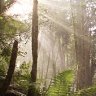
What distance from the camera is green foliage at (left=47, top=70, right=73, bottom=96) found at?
7164 millimetres

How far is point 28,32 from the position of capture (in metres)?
20.5

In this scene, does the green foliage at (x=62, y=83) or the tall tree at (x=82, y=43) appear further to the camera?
the tall tree at (x=82, y=43)

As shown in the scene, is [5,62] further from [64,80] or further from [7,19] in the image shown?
[64,80]

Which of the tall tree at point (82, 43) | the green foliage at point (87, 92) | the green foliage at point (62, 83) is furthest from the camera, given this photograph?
the tall tree at point (82, 43)

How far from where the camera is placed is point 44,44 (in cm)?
5628

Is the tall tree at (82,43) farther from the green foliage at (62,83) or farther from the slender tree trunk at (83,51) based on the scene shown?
the green foliage at (62,83)

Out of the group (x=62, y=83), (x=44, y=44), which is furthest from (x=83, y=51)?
(x=44, y=44)

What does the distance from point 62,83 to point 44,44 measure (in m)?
49.1

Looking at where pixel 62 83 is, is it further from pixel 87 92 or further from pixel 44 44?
pixel 44 44

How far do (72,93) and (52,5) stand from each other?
104ft

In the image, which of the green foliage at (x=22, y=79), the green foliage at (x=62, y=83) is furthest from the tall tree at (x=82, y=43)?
the green foliage at (x=62, y=83)

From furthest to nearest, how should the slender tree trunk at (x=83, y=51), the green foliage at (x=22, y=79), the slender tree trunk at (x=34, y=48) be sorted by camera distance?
the slender tree trunk at (x=83, y=51)
the slender tree trunk at (x=34, y=48)
the green foliage at (x=22, y=79)

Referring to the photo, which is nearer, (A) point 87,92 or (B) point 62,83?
A: (B) point 62,83

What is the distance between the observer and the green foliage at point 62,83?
23.5 feet
